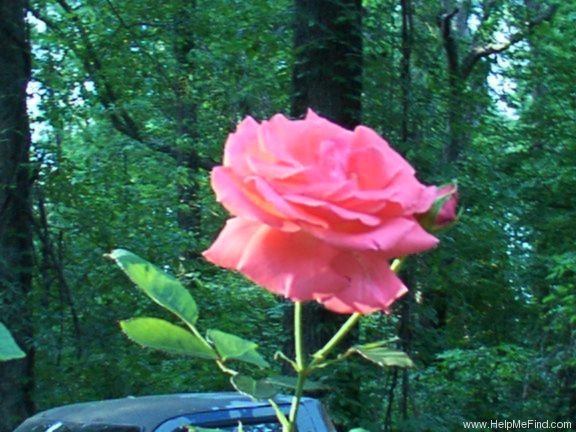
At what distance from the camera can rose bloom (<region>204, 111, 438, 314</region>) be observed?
764 mm

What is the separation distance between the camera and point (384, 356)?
96cm

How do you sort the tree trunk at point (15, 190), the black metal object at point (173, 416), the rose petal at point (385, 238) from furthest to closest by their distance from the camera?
the tree trunk at point (15, 190)
the black metal object at point (173, 416)
the rose petal at point (385, 238)

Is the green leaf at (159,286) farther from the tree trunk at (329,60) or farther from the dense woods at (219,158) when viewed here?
the tree trunk at (329,60)

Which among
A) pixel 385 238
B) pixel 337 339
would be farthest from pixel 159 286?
pixel 385 238

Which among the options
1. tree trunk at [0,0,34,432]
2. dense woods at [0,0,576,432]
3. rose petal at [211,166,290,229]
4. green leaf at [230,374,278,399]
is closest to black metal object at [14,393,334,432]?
dense woods at [0,0,576,432]

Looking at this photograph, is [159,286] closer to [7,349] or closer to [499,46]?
[7,349]

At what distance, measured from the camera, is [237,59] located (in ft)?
34.1

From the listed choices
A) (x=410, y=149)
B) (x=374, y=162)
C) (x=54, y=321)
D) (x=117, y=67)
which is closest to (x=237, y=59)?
(x=117, y=67)

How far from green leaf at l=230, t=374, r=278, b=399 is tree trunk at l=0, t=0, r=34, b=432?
6760 mm

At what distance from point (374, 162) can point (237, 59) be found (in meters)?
9.71

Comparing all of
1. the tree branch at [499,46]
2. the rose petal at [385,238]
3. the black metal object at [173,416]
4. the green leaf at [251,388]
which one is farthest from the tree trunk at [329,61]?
the rose petal at [385,238]

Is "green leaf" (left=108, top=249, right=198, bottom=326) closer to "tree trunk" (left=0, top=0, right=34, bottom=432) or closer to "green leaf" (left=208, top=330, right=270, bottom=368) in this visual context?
"green leaf" (left=208, top=330, right=270, bottom=368)

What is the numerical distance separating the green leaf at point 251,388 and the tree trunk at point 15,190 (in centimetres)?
676

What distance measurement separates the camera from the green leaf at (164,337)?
937 mm
